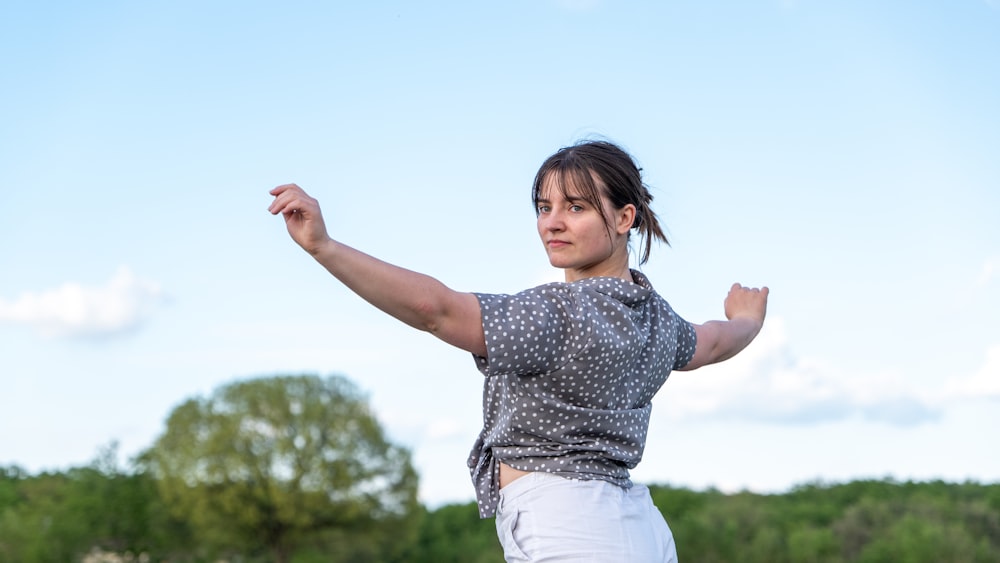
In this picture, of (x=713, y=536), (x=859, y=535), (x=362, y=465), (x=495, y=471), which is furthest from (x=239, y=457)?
(x=495, y=471)

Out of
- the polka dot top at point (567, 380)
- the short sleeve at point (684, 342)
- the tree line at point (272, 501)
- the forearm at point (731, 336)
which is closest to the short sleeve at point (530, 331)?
the polka dot top at point (567, 380)

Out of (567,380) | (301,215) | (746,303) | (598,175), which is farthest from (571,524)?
(746,303)

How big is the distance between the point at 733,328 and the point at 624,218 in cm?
94

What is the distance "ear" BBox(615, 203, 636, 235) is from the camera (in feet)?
10.6

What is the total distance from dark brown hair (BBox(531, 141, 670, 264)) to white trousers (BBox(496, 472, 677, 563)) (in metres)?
0.75

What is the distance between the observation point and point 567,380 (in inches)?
118

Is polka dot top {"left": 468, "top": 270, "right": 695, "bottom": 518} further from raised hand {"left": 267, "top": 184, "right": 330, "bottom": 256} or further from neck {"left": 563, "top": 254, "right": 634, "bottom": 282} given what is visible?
raised hand {"left": 267, "top": 184, "right": 330, "bottom": 256}

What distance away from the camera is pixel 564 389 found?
118 inches

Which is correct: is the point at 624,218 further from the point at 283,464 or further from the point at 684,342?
the point at 283,464

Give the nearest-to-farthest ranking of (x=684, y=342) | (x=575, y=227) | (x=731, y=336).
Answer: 1. (x=575, y=227)
2. (x=684, y=342)
3. (x=731, y=336)

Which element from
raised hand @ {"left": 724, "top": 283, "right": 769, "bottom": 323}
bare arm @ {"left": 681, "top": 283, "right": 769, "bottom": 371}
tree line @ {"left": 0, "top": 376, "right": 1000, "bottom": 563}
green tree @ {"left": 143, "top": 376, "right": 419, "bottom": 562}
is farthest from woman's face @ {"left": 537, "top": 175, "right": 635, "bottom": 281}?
green tree @ {"left": 143, "top": 376, "right": 419, "bottom": 562}

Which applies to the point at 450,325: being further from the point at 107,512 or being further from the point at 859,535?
the point at 107,512

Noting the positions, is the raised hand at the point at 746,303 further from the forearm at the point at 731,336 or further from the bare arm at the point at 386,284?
the bare arm at the point at 386,284

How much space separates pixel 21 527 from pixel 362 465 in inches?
364
